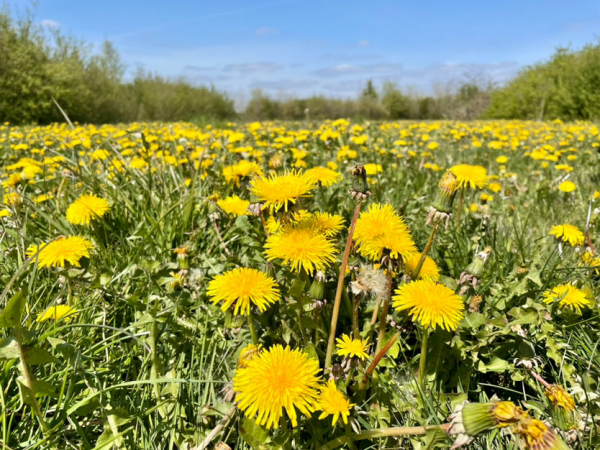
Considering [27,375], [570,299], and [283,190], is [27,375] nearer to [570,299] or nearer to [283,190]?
[283,190]

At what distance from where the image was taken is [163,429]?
3.25ft

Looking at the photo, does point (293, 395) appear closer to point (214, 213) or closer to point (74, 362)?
point (74, 362)

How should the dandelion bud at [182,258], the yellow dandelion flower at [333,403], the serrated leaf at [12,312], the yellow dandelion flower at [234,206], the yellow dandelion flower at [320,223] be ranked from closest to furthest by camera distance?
the serrated leaf at [12,312] → the yellow dandelion flower at [333,403] → the yellow dandelion flower at [320,223] → the dandelion bud at [182,258] → the yellow dandelion flower at [234,206]

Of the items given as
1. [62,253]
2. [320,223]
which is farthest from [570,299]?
[62,253]

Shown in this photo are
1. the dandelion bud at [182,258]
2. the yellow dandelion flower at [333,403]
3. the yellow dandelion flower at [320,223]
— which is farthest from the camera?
the dandelion bud at [182,258]

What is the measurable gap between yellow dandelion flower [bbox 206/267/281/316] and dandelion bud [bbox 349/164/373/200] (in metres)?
0.29

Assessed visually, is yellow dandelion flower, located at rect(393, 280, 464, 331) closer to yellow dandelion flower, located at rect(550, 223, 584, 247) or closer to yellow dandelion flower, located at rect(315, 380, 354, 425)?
yellow dandelion flower, located at rect(315, 380, 354, 425)

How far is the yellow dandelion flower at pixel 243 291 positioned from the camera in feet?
2.91

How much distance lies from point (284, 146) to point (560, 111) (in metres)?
19.1

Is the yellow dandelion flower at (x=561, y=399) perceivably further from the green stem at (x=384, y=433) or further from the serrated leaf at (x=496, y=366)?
the green stem at (x=384, y=433)

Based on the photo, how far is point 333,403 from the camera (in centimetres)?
84

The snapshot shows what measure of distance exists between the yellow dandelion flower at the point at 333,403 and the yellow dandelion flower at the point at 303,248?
260mm

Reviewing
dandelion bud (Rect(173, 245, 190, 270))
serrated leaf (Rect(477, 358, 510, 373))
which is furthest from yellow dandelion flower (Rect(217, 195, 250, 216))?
serrated leaf (Rect(477, 358, 510, 373))

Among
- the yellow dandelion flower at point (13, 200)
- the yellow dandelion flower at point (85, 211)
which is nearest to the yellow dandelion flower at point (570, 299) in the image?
the yellow dandelion flower at point (85, 211)
